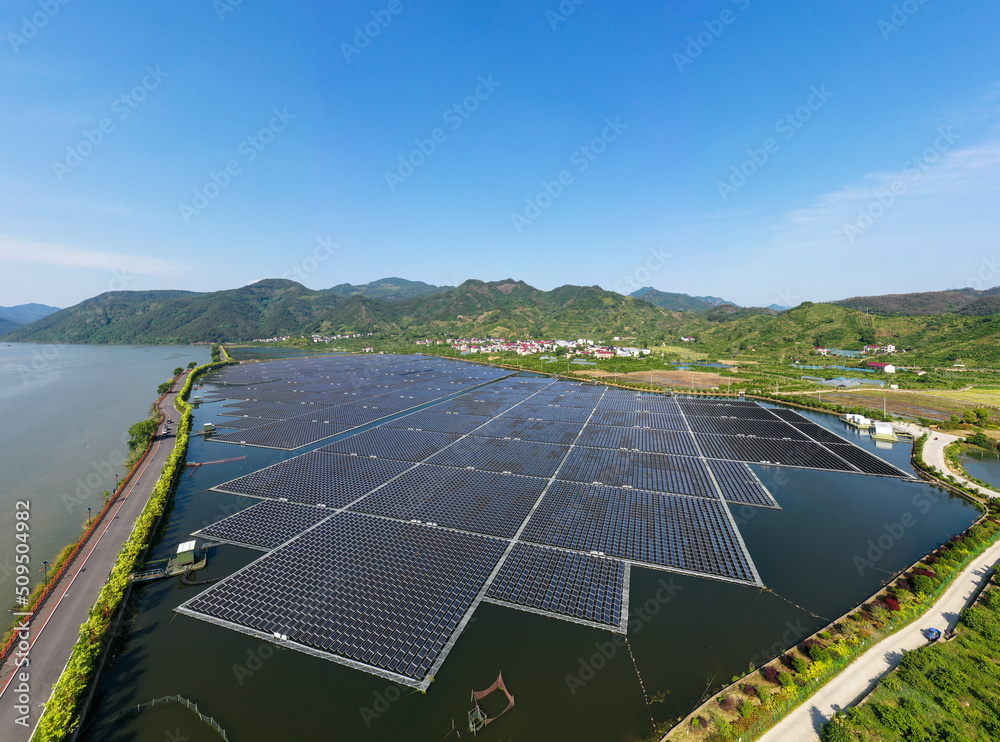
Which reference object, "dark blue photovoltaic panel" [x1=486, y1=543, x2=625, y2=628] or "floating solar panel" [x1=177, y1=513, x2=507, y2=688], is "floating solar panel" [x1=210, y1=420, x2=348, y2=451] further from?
"dark blue photovoltaic panel" [x1=486, y1=543, x2=625, y2=628]

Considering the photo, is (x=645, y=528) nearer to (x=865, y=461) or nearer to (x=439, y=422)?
(x=865, y=461)

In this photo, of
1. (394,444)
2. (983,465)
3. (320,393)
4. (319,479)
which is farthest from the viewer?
(320,393)

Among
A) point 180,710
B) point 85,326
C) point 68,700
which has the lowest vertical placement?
point 180,710

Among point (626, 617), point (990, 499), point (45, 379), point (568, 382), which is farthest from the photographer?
point (45, 379)

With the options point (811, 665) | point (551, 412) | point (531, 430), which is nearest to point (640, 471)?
point (531, 430)

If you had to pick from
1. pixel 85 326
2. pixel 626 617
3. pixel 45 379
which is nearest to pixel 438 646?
pixel 626 617

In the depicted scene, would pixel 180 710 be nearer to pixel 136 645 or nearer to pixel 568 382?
pixel 136 645

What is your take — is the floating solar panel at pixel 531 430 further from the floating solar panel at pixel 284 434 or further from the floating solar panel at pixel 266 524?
the floating solar panel at pixel 266 524
